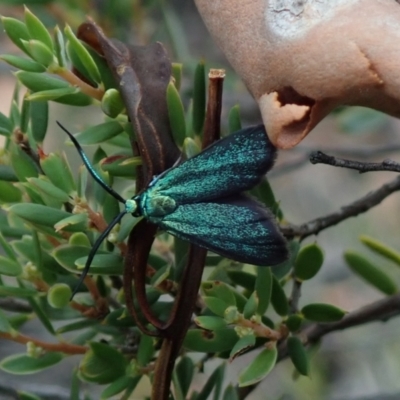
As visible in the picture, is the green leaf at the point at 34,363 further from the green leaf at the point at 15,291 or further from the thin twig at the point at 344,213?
the thin twig at the point at 344,213

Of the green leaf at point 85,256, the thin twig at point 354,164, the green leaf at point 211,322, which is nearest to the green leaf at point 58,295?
the green leaf at point 85,256

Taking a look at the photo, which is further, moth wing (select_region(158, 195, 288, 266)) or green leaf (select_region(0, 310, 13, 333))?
green leaf (select_region(0, 310, 13, 333))

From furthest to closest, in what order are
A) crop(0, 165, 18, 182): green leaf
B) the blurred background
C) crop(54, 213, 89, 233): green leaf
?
the blurred background → crop(0, 165, 18, 182): green leaf → crop(54, 213, 89, 233): green leaf

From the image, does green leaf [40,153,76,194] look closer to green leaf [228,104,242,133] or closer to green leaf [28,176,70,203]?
green leaf [28,176,70,203]

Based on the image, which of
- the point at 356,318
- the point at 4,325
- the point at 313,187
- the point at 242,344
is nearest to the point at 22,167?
the point at 4,325

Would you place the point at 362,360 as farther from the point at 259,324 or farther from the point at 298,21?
the point at 298,21

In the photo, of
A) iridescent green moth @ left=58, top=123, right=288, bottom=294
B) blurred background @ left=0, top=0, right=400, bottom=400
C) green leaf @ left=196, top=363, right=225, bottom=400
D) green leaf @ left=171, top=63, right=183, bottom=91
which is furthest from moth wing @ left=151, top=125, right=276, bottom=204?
blurred background @ left=0, top=0, right=400, bottom=400

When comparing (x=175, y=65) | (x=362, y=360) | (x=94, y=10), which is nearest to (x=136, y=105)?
(x=175, y=65)
